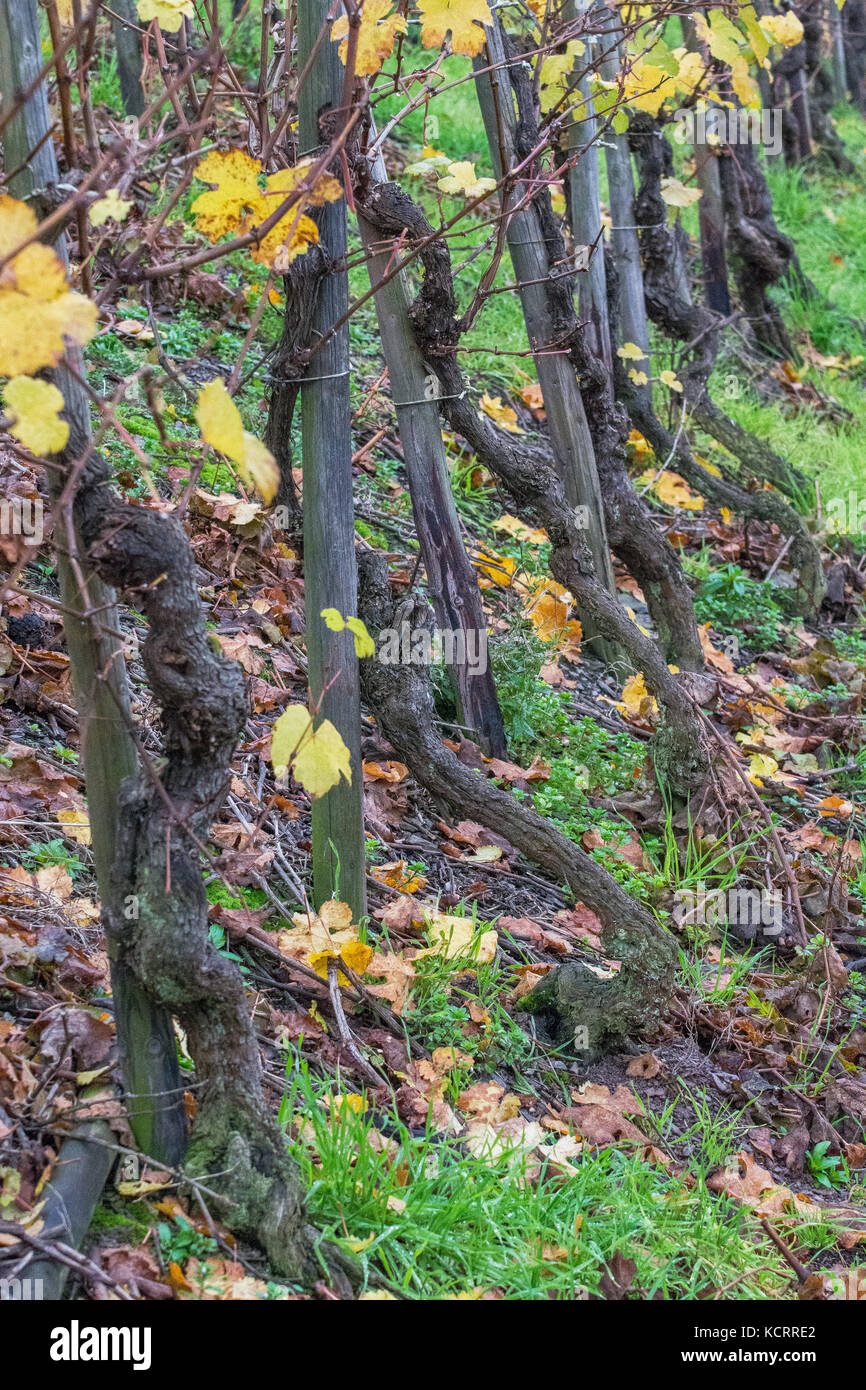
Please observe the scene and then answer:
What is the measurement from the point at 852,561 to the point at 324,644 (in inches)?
167

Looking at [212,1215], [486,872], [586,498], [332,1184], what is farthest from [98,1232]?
[586,498]

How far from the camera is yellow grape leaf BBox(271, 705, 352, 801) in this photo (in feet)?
6.07

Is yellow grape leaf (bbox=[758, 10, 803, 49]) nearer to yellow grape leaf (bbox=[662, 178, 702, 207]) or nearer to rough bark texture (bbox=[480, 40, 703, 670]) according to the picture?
rough bark texture (bbox=[480, 40, 703, 670])

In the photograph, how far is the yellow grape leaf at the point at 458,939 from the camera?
253cm

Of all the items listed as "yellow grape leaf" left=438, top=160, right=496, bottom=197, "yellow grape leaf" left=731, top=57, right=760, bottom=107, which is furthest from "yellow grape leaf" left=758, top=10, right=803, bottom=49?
"yellow grape leaf" left=438, top=160, right=496, bottom=197

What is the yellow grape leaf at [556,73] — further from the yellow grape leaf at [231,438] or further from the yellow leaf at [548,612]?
the yellow grape leaf at [231,438]

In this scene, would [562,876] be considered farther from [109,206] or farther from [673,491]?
[673,491]

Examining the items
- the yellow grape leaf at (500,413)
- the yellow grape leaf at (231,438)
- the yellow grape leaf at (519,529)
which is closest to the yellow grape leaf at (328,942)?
the yellow grape leaf at (231,438)

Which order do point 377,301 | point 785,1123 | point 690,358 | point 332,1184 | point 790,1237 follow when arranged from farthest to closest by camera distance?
point 690,358, point 377,301, point 785,1123, point 790,1237, point 332,1184

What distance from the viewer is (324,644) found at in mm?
2369

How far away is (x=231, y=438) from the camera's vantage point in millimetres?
1324

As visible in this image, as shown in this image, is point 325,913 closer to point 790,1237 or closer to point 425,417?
point 790,1237

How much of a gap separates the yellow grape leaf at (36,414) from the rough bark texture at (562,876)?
56.2 inches

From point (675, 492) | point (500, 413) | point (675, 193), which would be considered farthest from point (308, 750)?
point (675, 193)
